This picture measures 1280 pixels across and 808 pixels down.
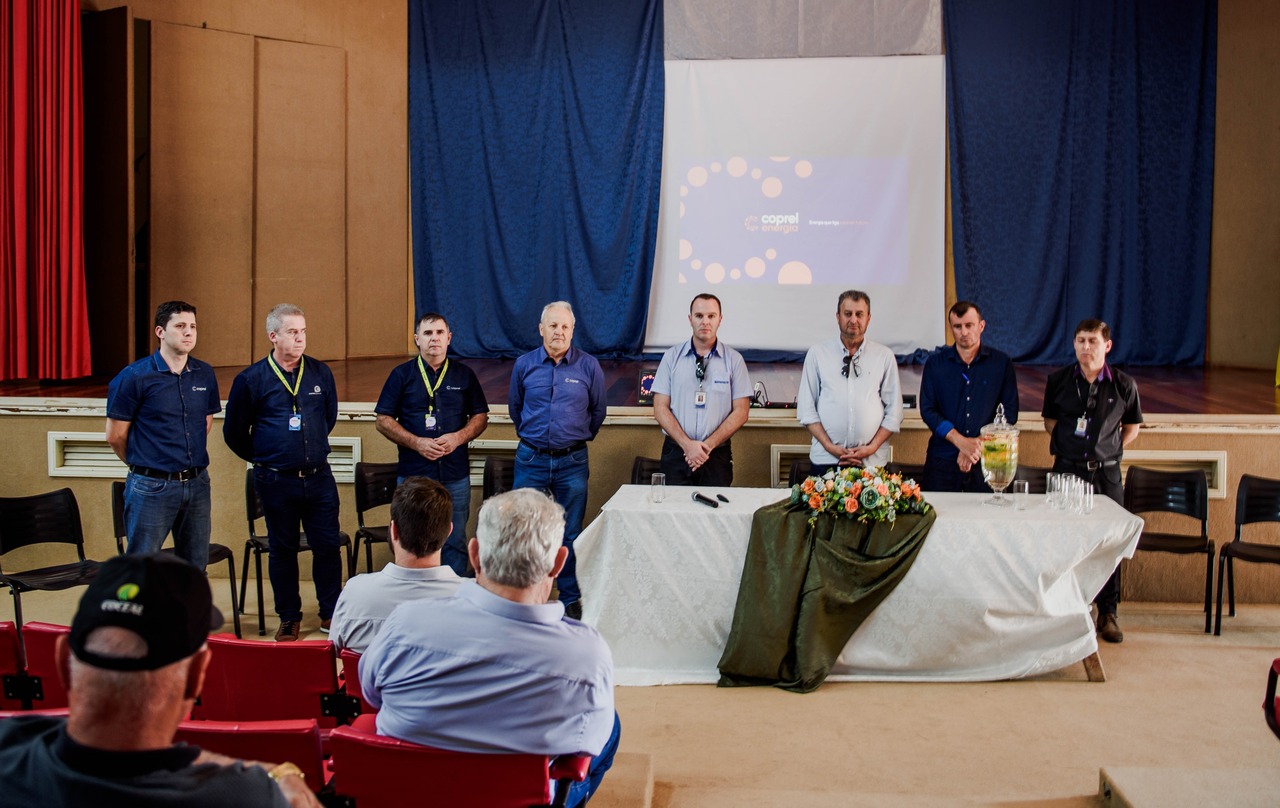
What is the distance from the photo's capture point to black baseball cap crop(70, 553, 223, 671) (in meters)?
1.40

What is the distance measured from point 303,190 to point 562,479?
526 cm

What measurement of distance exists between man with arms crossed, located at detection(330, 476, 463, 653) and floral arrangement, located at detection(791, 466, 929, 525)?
195 cm

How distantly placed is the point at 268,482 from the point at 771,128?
6646 millimetres

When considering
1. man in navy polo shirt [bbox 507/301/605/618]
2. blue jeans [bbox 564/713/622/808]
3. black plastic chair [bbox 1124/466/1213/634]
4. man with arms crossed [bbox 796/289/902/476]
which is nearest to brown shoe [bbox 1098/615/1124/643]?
black plastic chair [bbox 1124/466/1213/634]

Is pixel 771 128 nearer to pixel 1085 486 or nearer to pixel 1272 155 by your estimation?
pixel 1272 155

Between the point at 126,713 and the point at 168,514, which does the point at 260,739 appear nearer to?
the point at 126,713

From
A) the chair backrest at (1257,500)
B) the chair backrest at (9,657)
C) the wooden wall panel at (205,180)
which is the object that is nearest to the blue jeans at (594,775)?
the chair backrest at (9,657)

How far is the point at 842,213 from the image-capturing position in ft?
33.9

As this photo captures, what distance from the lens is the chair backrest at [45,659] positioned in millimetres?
2916

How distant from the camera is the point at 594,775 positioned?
2617mm

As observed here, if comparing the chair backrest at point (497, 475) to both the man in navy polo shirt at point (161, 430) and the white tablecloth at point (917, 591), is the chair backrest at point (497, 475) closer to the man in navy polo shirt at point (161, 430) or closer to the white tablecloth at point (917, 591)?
the white tablecloth at point (917, 591)

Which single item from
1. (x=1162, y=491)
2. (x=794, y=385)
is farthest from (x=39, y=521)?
(x=1162, y=491)

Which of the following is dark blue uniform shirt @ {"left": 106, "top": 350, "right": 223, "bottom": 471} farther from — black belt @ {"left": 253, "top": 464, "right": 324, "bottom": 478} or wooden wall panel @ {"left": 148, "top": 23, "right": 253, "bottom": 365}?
wooden wall panel @ {"left": 148, "top": 23, "right": 253, "bottom": 365}

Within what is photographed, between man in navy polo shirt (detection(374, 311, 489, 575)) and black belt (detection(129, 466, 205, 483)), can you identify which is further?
man in navy polo shirt (detection(374, 311, 489, 575))
